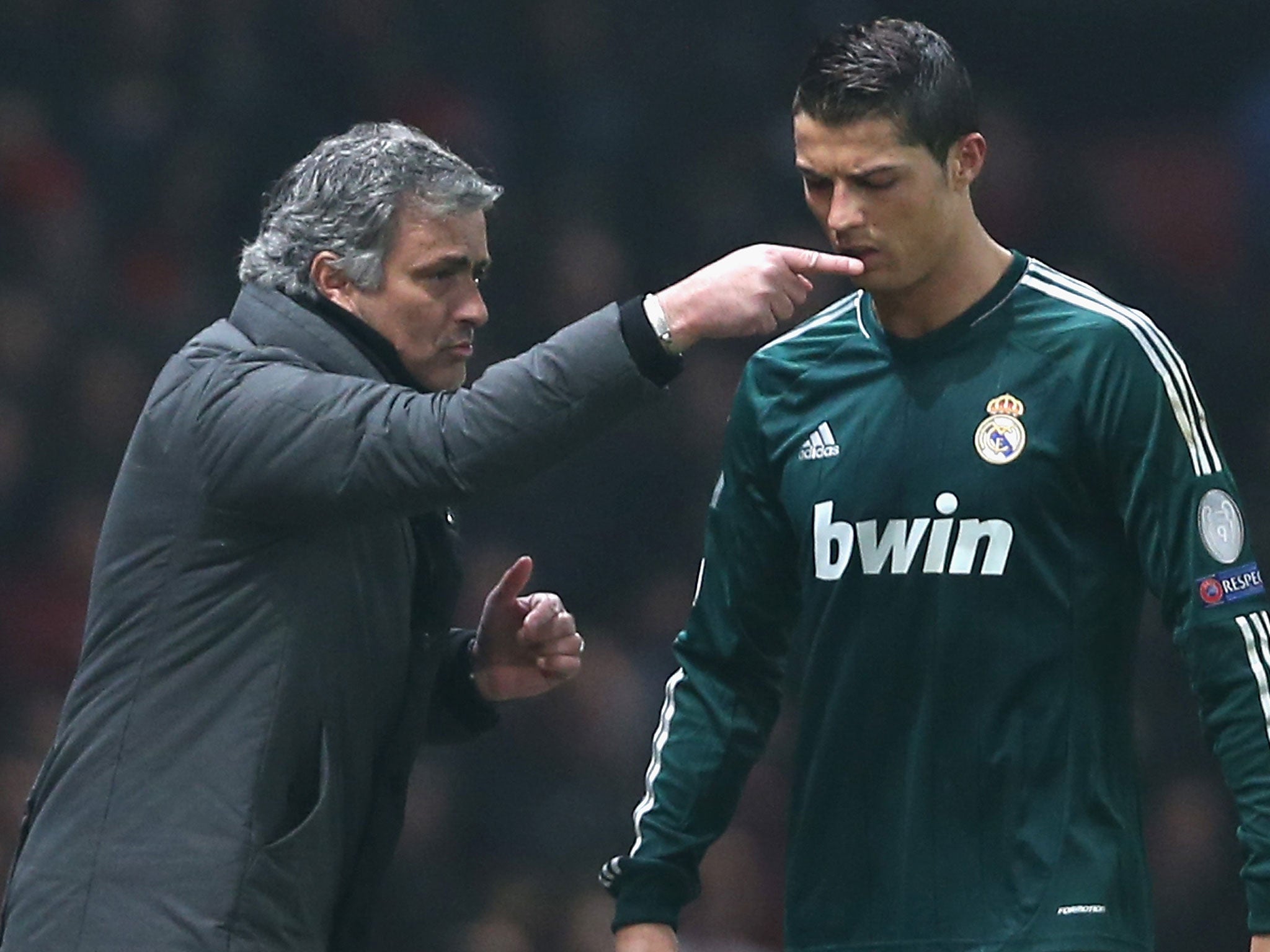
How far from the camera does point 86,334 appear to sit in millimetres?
5496

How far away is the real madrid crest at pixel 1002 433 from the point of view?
264 cm

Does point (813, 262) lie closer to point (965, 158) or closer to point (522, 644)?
point (965, 158)

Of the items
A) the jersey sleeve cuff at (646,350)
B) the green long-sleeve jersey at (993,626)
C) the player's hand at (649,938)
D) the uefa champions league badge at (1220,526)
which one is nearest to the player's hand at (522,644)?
the green long-sleeve jersey at (993,626)

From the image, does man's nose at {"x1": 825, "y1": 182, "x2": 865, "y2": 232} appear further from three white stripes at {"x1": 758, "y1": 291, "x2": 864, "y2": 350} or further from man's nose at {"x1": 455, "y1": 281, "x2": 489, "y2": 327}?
man's nose at {"x1": 455, "y1": 281, "x2": 489, "y2": 327}

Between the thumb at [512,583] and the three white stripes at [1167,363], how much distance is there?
0.77 meters

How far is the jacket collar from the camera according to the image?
9.11 feet

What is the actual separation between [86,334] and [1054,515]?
342 cm

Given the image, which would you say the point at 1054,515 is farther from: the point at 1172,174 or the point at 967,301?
the point at 1172,174

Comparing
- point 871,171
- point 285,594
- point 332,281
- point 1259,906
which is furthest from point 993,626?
point 332,281

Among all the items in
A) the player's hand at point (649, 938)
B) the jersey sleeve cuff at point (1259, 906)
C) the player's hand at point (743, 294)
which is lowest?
the player's hand at point (649, 938)

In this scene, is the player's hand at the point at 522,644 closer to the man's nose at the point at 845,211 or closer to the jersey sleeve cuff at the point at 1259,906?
the man's nose at the point at 845,211

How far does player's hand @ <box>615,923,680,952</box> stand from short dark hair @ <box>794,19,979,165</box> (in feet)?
3.31

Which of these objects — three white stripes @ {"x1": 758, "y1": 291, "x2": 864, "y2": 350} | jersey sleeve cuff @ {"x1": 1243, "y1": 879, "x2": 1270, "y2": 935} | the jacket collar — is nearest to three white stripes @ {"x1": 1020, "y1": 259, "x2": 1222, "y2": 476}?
three white stripes @ {"x1": 758, "y1": 291, "x2": 864, "y2": 350}

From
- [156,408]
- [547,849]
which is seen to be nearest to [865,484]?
[156,408]
